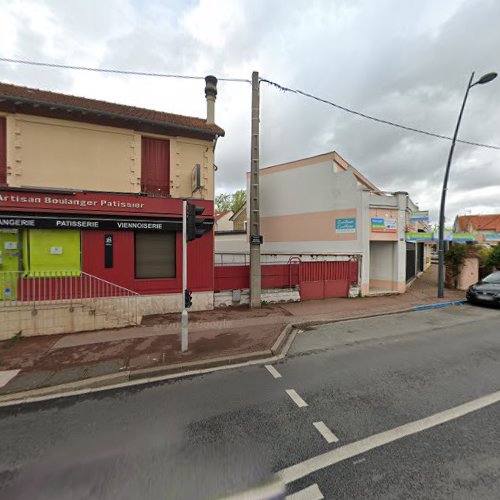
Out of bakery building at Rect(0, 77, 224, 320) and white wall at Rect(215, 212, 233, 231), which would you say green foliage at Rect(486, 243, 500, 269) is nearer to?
bakery building at Rect(0, 77, 224, 320)

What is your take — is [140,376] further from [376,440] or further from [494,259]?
[494,259]

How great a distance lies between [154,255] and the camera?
8680 millimetres

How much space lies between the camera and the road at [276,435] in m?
2.49

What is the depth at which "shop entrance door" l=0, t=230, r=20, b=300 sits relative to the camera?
23.4 feet

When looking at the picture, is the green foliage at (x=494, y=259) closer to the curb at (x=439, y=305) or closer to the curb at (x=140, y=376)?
the curb at (x=439, y=305)

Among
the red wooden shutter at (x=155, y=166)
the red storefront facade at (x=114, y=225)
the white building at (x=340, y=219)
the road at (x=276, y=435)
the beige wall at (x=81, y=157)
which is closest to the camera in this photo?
the road at (x=276, y=435)

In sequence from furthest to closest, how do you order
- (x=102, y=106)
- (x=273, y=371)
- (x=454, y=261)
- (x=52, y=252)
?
(x=454, y=261), (x=102, y=106), (x=52, y=252), (x=273, y=371)

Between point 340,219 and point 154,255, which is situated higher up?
point 340,219

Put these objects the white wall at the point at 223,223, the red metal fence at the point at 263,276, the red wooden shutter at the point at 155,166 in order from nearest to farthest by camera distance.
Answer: the red wooden shutter at the point at 155,166, the red metal fence at the point at 263,276, the white wall at the point at 223,223

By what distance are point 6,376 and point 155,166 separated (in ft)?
21.9

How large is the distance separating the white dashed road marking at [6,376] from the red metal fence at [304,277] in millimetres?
5810

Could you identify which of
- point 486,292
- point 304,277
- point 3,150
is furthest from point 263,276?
point 3,150

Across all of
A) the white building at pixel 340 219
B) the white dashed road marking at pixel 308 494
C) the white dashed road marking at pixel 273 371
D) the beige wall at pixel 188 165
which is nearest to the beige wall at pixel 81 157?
the beige wall at pixel 188 165

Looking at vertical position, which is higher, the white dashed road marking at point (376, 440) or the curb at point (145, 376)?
the white dashed road marking at point (376, 440)
